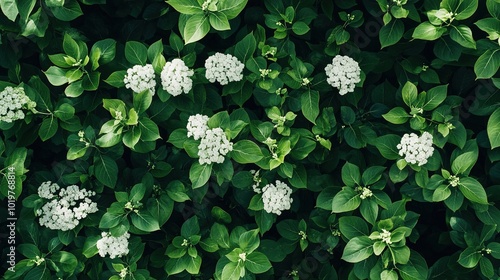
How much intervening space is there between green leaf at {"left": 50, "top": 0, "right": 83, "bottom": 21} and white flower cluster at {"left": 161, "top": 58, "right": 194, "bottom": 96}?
0.65m

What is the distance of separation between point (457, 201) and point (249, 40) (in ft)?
5.31

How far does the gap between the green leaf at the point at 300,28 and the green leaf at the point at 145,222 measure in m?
1.44

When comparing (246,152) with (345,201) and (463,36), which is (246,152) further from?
(463,36)

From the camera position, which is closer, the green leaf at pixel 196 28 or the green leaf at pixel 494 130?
the green leaf at pixel 196 28

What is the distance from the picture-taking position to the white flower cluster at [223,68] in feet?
11.1

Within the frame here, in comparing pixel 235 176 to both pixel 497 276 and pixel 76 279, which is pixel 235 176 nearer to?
pixel 76 279

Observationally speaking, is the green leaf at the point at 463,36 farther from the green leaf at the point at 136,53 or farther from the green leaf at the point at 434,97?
the green leaf at the point at 136,53

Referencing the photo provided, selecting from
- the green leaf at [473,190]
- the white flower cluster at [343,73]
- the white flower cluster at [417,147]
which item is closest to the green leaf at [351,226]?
the white flower cluster at [417,147]

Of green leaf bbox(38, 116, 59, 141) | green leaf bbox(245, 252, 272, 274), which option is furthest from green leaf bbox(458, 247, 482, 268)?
green leaf bbox(38, 116, 59, 141)

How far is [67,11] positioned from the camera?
343cm

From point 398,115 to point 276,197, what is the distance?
899 millimetres

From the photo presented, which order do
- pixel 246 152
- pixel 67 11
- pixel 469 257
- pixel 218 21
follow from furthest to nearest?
pixel 469 257 → pixel 67 11 → pixel 246 152 → pixel 218 21

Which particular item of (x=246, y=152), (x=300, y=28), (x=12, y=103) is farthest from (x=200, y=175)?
(x=12, y=103)

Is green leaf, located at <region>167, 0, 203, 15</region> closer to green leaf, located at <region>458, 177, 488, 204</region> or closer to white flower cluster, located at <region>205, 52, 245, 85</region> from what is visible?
white flower cluster, located at <region>205, 52, 245, 85</region>
